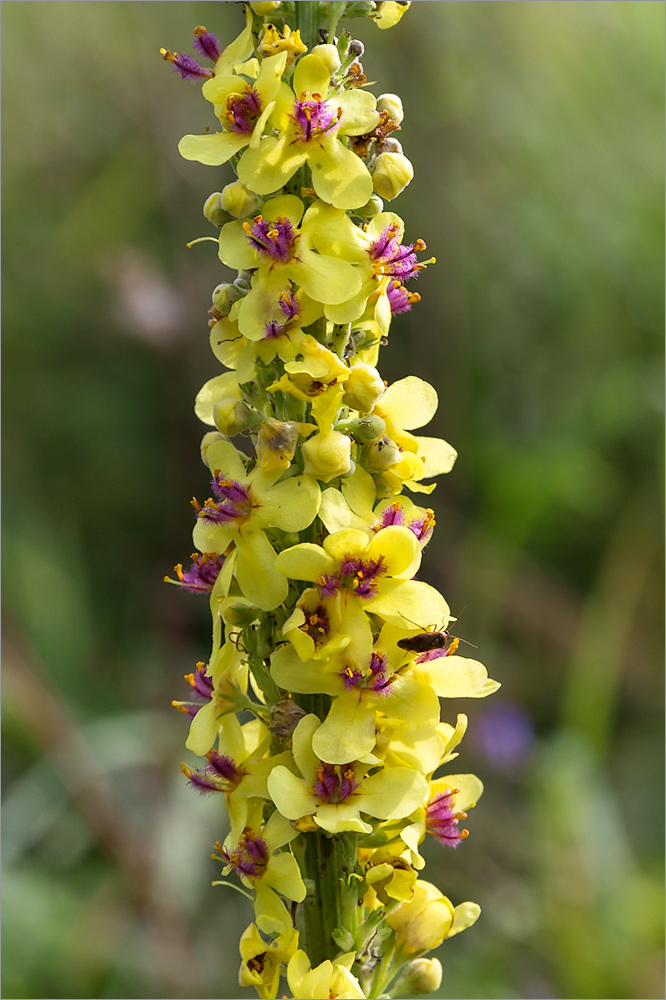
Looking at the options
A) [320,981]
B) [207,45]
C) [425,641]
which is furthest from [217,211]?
[320,981]

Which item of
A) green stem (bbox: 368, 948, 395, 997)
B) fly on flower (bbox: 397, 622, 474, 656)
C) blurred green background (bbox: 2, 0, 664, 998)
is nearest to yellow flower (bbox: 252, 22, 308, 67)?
fly on flower (bbox: 397, 622, 474, 656)

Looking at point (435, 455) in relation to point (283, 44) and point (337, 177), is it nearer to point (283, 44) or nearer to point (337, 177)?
point (337, 177)

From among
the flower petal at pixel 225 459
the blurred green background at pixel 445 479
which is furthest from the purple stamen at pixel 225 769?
the blurred green background at pixel 445 479

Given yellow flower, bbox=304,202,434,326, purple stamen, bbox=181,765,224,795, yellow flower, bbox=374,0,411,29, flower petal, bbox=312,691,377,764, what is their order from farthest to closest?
yellow flower, bbox=374,0,411,29
purple stamen, bbox=181,765,224,795
yellow flower, bbox=304,202,434,326
flower petal, bbox=312,691,377,764

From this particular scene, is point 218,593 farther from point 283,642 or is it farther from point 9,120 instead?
point 9,120

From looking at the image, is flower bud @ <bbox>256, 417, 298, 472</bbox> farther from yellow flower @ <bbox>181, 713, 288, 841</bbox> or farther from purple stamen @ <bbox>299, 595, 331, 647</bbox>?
yellow flower @ <bbox>181, 713, 288, 841</bbox>

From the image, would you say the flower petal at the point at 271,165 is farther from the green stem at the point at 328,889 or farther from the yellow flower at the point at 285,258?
the green stem at the point at 328,889

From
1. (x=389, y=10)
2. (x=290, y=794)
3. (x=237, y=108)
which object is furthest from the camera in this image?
(x=389, y=10)
